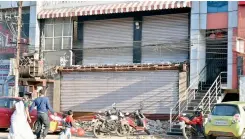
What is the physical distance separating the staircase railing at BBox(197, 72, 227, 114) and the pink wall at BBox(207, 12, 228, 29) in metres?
2.32

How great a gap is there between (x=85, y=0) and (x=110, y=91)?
17.9ft

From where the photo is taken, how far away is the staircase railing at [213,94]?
1938cm

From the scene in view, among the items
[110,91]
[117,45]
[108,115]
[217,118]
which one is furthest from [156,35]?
[217,118]

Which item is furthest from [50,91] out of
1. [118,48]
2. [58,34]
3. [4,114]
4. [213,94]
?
[213,94]

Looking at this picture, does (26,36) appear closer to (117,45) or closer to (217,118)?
(117,45)

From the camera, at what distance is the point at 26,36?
26047mm

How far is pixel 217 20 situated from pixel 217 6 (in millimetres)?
692

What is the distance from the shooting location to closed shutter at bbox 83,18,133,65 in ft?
78.4

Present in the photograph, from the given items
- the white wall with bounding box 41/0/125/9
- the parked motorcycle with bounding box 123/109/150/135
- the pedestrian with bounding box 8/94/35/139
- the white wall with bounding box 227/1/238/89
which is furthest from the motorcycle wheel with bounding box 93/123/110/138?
the white wall with bounding box 41/0/125/9

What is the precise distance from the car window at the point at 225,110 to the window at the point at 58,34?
458 inches

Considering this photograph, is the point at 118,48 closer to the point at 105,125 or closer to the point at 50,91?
the point at 50,91

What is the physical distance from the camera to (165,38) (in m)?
23.1

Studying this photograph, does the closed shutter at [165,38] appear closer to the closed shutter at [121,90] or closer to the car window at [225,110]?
the closed shutter at [121,90]

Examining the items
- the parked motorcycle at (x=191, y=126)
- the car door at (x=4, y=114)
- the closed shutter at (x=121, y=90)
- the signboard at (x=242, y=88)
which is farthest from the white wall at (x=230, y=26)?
the car door at (x=4, y=114)
